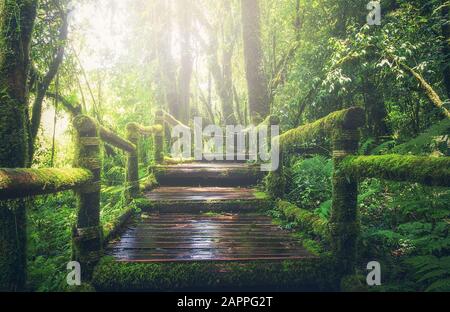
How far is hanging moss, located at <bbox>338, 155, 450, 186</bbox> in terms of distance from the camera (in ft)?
6.25

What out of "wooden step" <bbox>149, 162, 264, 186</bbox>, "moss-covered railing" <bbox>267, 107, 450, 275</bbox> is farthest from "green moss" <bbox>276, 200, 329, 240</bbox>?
"wooden step" <bbox>149, 162, 264, 186</bbox>

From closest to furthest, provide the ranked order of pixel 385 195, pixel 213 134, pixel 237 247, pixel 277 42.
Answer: pixel 237 247, pixel 385 195, pixel 277 42, pixel 213 134

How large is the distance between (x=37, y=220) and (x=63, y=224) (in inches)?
17.8

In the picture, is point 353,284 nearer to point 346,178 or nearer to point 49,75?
point 346,178

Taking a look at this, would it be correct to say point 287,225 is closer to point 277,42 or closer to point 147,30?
point 277,42

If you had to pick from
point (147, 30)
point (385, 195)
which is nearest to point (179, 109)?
point (147, 30)

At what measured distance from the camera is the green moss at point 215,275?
2.76 m

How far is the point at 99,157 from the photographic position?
3.40 metres

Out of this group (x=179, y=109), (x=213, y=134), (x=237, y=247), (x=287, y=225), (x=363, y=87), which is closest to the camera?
(x=237, y=247)

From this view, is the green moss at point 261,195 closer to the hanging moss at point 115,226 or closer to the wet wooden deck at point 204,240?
the wet wooden deck at point 204,240

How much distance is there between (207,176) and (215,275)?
438 centimetres

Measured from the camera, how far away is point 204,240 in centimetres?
364

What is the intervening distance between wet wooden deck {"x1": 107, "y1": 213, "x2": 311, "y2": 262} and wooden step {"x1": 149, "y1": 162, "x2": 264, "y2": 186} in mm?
2358

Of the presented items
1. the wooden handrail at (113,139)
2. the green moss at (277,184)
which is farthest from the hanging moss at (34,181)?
the green moss at (277,184)
